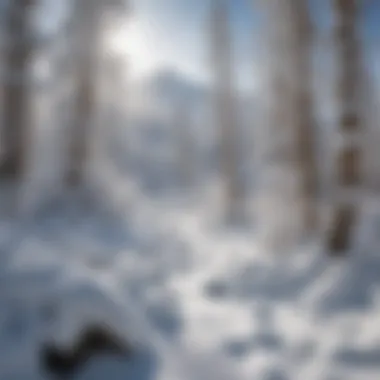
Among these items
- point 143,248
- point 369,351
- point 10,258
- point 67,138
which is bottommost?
point 369,351

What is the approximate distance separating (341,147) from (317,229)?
1.84 m

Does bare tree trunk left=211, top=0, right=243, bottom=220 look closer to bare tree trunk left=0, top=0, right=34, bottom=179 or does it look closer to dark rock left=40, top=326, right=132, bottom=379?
bare tree trunk left=0, top=0, right=34, bottom=179

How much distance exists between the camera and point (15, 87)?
9.54m

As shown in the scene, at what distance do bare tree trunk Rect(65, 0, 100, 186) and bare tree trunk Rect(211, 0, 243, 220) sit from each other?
3.73m

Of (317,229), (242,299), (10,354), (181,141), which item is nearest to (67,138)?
(317,229)

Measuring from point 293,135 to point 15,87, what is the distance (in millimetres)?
5042

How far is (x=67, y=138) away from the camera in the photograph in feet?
39.5

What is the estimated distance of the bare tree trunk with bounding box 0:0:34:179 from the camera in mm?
9289

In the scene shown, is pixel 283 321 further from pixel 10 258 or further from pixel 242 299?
pixel 10 258

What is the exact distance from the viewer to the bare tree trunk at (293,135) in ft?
29.3

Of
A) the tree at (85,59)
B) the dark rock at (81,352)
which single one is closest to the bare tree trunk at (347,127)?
the dark rock at (81,352)

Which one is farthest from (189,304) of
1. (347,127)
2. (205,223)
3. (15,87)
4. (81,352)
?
(205,223)

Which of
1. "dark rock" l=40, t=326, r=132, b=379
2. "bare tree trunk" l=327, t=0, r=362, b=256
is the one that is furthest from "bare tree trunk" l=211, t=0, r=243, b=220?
"dark rock" l=40, t=326, r=132, b=379

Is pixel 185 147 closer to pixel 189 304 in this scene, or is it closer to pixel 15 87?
pixel 15 87
